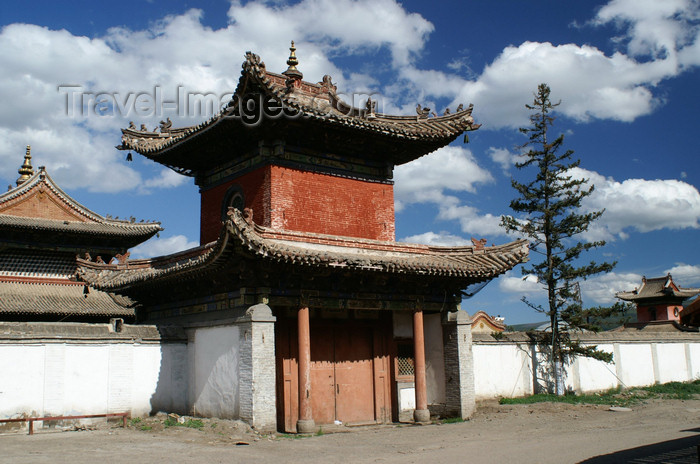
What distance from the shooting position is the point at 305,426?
46.6ft

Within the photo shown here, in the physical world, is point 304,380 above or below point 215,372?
below

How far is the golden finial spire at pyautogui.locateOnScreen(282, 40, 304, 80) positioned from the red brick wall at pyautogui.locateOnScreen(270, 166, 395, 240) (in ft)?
10.5

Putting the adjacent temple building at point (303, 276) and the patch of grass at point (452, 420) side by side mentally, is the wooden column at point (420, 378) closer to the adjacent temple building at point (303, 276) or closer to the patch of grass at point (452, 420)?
the adjacent temple building at point (303, 276)

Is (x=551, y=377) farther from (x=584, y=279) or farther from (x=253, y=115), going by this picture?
(x=253, y=115)

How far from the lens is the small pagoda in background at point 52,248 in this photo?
26531 millimetres

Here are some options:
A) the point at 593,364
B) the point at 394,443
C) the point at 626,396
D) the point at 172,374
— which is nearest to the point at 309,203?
the point at 172,374

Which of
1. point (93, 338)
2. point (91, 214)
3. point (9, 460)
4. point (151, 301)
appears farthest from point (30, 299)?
point (9, 460)

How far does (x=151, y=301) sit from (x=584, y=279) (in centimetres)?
1477

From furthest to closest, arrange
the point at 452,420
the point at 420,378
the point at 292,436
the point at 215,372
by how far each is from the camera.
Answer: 1. the point at 452,420
2. the point at 420,378
3. the point at 215,372
4. the point at 292,436

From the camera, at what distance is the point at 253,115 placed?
50.3ft

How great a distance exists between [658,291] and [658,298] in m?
0.50

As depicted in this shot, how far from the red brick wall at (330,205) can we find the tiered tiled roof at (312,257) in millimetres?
1021

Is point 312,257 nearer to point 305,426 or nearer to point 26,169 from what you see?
point 305,426

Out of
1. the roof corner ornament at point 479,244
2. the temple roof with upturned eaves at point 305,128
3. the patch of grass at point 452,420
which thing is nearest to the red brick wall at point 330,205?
the temple roof with upturned eaves at point 305,128
